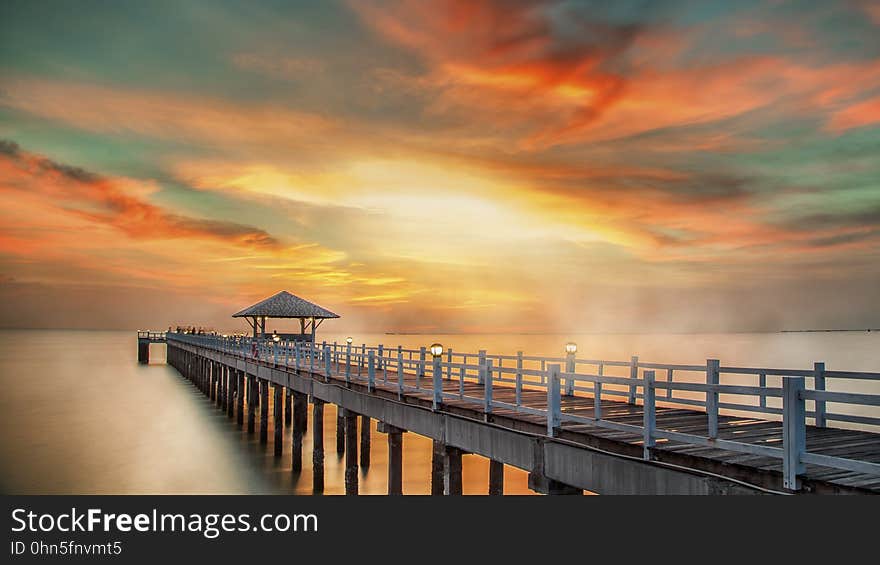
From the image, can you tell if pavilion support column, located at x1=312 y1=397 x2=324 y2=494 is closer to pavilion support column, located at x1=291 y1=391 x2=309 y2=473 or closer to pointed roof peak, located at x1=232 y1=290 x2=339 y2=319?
pavilion support column, located at x1=291 y1=391 x2=309 y2=473

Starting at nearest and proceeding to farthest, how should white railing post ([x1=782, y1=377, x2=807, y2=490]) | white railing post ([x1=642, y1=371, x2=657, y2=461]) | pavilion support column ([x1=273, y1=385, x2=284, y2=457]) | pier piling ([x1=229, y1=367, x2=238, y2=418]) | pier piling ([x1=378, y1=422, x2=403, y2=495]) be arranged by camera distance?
white railing post ([x1=782, y1=377, x2=807, y2=490])
white railing post ([x1=642, y1=371, x2=657, y2=461])
pier piling ([x1=378, y1=422, x2=403, y2=495])
pavilion support column ([x1=273, y1=385, x2=284, y2=457])
pier piling ([x1=229, y1=367, x2=238, y2=418])

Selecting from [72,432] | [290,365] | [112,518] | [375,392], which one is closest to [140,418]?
[72,432]

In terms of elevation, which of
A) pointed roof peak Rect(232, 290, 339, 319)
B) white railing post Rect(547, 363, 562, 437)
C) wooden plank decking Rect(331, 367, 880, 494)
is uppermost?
pointed roof peak Rect(232, 290, 339, 319)

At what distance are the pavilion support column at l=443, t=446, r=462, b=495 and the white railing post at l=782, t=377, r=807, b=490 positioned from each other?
7.33 metres

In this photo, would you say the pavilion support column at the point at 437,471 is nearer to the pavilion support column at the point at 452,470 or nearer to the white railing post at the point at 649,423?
the pavilion support column at the point at 452,470

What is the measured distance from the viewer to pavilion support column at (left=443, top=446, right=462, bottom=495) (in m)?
14.0

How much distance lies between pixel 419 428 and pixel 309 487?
34.9 feet

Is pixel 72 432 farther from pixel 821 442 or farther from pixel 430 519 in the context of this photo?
pixel 821 442

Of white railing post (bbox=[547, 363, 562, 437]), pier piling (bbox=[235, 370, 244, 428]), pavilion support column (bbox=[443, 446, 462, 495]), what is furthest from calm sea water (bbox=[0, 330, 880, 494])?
white railing post (bbox=[547, 363, 562, 437])

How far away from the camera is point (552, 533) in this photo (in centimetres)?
874

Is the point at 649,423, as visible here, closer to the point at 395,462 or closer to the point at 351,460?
the point at 395,462

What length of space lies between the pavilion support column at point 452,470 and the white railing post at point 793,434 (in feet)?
24.0

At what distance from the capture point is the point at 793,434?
309 inches

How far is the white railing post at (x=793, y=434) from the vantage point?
7836mm
